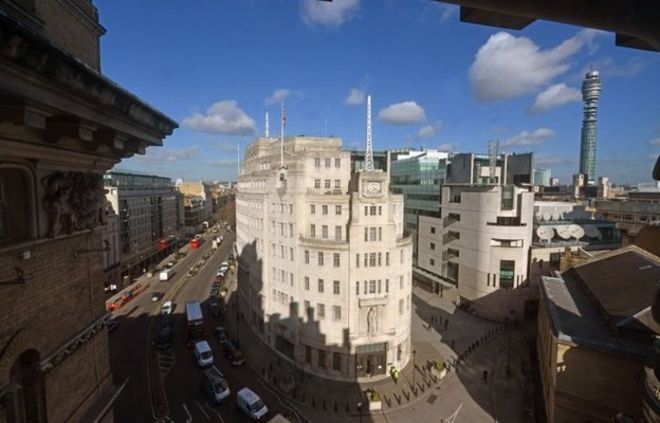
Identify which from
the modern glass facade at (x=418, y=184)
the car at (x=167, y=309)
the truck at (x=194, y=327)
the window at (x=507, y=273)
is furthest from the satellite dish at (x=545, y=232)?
the car at (x=167, y=309)

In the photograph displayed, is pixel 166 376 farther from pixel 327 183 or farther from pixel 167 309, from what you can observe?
pixel 327 183

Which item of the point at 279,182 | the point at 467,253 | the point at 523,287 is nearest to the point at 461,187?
the point at 467,253

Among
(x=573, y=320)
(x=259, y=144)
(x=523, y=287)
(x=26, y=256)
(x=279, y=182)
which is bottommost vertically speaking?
(x=523, y=287)

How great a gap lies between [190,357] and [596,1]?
45.3m

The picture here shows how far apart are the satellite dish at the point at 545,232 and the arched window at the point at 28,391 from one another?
204 feet

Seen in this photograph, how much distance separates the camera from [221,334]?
42969mm

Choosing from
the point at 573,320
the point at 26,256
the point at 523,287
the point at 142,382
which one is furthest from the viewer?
the point at 523,287

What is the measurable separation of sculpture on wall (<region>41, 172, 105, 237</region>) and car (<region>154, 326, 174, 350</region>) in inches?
1468

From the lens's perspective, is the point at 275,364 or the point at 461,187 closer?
the point at 275,364

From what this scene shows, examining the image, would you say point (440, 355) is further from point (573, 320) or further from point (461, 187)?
point (461, 187)

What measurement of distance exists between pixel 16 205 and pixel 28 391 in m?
4.41

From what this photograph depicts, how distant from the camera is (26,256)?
7121 millimetres

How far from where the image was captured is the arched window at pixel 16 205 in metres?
6.92

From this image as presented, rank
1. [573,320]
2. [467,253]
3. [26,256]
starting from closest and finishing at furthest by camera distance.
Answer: [26,256] < [573,320] < [467,253]
